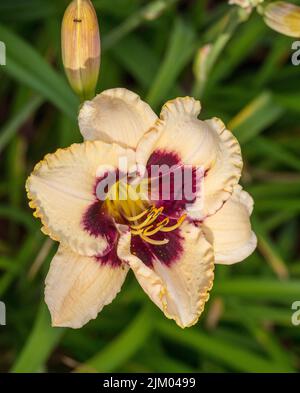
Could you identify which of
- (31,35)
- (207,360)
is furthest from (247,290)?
(31,35)

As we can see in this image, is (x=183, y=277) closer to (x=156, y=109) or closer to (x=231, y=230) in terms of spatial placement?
(x=231, y=230)

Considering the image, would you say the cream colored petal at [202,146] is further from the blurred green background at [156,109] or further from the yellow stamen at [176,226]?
the blurred green background at [156,109]

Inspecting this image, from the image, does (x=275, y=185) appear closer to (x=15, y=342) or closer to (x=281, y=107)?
Result: (x=281, y=107)

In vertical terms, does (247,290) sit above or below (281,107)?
below

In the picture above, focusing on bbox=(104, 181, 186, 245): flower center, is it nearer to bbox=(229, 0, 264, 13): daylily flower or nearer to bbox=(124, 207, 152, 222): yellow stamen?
bbox=(124, 207, 152, 222): yellow stamen

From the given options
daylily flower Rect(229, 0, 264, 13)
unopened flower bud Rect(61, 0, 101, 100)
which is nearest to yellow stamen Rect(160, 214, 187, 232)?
unopened flower bud Rect(61, 0, 101, 100)
